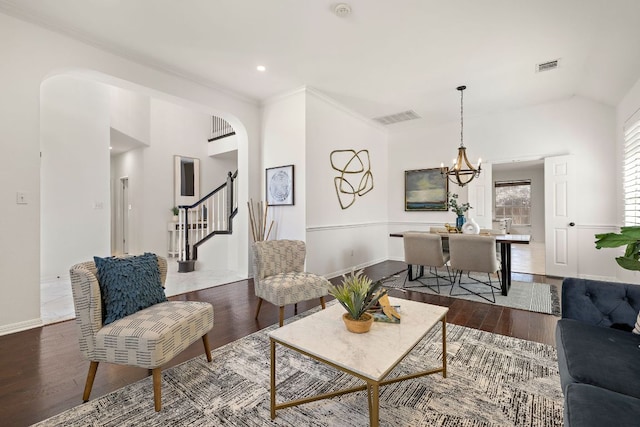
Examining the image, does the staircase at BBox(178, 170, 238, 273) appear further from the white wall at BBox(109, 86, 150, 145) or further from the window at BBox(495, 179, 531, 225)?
the window at BBox(495, 179, 531, 225)

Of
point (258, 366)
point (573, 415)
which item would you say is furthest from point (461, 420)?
point (258, 366)

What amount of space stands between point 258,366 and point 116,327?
0.92 meters

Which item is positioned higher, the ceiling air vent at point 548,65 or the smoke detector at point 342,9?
the ceiling air vent at point 548,65

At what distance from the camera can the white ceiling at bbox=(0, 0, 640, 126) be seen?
8.43ft

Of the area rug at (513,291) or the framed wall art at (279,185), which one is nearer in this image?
the area rug at (513,291)

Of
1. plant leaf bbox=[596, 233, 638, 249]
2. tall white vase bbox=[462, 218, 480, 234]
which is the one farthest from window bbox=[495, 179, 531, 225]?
plant leaf bbox=[596, 233, 638, 249]

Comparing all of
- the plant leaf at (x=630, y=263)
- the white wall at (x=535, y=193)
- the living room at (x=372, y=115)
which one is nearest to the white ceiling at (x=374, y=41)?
the living room at (x=372, y=115)

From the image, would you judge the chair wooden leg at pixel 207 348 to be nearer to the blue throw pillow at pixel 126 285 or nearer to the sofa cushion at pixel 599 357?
the blue throw pillow at pixel 126 285

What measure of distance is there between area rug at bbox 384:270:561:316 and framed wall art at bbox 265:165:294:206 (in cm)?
204

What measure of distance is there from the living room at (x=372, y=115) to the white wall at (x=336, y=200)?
30 mm

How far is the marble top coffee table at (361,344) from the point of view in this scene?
1.24 metres

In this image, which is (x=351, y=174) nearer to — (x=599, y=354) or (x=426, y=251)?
(x=426, y=251)

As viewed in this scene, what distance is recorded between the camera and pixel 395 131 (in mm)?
6453

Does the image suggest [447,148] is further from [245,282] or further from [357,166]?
[245,282]
